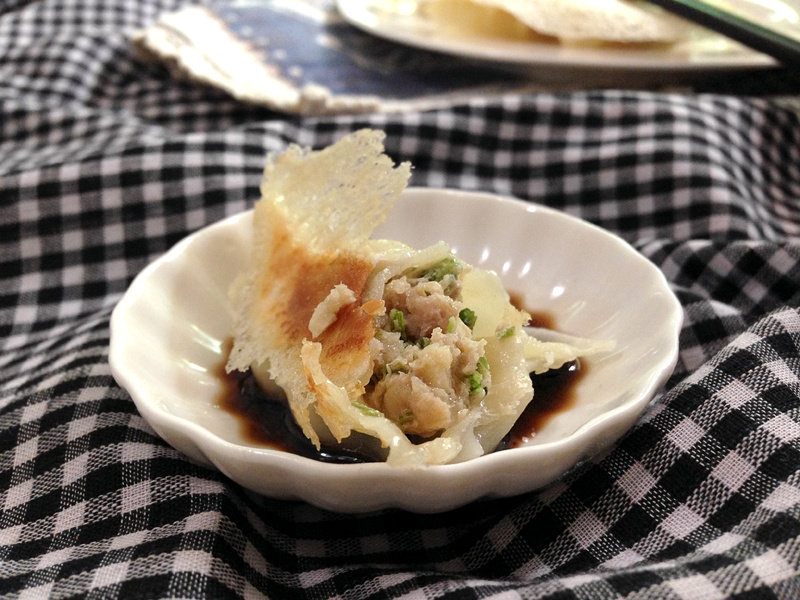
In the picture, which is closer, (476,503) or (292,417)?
(476,503)

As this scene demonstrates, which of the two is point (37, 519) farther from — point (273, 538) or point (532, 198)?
point (532, 198)

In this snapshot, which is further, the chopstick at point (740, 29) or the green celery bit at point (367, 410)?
the chopstick at point (740, 29)

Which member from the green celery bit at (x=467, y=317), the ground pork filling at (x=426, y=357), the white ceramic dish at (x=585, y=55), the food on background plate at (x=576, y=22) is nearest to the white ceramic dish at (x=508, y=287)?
the ground pork filling at (x=426, y=357)

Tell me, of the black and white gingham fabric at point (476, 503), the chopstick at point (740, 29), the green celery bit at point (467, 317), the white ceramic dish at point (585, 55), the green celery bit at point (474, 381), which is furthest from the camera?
the white ceramic dish at point (585, 55)

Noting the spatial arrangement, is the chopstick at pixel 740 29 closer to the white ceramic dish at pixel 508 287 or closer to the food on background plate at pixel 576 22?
the food on background plate at pixel 576 22

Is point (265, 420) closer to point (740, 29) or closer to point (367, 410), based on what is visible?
point (367, 410)

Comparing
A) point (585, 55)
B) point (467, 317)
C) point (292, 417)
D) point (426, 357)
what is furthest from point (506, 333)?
point (585, 55)

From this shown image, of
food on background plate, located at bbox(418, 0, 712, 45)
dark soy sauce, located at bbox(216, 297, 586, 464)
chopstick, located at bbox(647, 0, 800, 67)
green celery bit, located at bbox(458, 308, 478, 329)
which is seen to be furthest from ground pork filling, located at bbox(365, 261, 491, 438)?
food on background plate, located at bbox(418, 0, 712, 45)
